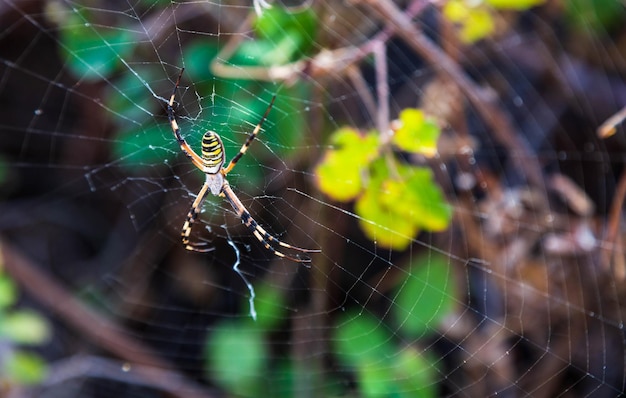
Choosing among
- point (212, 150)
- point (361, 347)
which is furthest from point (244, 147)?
point (361, 347)

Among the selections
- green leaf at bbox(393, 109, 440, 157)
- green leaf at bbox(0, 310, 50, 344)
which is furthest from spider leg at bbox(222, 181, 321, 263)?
green leaf at bbox(0, 310, 50, 344)

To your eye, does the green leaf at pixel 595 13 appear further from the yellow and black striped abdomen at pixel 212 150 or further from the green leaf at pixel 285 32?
the yellow and black striped abdomen at pixel 212 150

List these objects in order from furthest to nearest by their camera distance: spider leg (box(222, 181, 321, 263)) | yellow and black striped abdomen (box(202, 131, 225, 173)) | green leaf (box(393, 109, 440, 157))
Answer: spider leg (box(222, 181, 321, 263))
yellow and black striped abdomen (box(202, 131, 225, 173))
green leaf (box(393, 109, 440, 157))

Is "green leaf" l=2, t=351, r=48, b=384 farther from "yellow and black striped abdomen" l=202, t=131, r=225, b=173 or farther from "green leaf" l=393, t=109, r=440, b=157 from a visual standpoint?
"green leaf" l=393, t=109, r=440, b=157

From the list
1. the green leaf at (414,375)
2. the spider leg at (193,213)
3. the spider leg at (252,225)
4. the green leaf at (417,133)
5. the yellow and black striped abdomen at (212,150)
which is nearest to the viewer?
the green leaf at (417,133)

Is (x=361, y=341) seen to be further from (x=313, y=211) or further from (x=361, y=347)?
(x=313, y=211)

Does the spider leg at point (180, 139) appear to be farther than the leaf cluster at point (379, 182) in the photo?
Yes

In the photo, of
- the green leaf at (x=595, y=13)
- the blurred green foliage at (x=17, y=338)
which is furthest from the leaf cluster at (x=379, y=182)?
the green leaf at (x=595, y=13)
